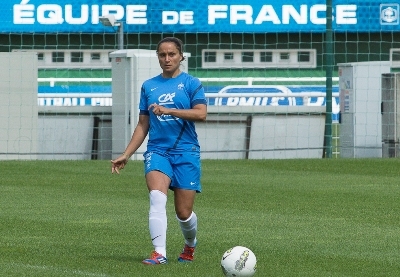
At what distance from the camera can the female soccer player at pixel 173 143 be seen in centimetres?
827

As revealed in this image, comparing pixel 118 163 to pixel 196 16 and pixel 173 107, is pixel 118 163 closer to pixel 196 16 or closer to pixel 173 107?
pixel 173 107

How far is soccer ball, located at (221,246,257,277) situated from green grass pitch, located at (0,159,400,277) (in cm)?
24

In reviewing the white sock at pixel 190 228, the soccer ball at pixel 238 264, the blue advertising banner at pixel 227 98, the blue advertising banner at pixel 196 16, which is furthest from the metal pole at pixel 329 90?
the blue advertising banner at pixel 196 16

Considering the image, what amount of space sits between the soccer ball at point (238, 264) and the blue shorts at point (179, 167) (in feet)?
2.89

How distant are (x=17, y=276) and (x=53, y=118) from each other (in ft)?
46.7

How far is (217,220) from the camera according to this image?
1161 centimetres

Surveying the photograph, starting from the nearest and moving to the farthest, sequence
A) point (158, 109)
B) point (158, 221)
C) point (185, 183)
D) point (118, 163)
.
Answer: point (158, 109) < point (158, 221) < point (185, 183) < point (118, 163)

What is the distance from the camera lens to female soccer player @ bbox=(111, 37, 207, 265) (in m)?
8.27

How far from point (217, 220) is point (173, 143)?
333 centimetres

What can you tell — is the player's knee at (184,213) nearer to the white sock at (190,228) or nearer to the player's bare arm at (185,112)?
the white sock at (190,228)

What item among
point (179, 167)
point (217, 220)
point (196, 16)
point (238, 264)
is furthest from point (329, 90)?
point (196, 16)

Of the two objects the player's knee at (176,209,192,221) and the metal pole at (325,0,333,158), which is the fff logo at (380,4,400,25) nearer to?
the metal pole at (325,0,333,158)

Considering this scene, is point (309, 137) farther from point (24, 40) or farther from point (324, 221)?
point (24, 40)

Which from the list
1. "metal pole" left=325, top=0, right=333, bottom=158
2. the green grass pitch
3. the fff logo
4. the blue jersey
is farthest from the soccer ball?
the fff logo
